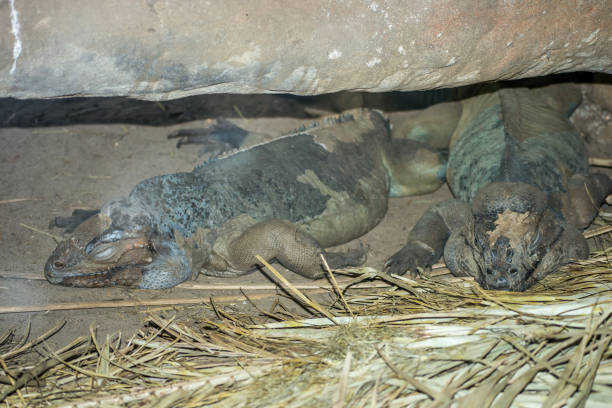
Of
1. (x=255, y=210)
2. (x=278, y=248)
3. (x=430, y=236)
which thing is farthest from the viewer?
(x=430, y=236)

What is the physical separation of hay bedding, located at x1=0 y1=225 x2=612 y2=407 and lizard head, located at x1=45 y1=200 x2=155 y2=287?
548mm

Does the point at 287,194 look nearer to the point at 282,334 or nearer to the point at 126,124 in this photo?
the point at 282,334

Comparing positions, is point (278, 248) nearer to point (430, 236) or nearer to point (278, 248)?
point (278, 248)

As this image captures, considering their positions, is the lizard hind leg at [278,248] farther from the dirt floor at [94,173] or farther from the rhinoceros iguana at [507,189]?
the rhinoceros iguana at [507,189]

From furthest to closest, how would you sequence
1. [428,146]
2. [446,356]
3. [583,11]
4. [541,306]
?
[428,146]
[583,11]
[541,306]
[446,356]

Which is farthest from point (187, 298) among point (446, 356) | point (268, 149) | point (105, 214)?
point (446, 356)

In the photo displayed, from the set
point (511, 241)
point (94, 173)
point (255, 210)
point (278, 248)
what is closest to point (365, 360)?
point (278, 248)

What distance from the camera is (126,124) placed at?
593 centimetres

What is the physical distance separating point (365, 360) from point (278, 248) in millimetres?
1501

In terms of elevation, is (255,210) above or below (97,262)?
above

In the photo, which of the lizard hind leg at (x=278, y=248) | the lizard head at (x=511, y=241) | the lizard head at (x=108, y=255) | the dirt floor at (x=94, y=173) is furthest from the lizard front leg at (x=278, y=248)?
the lizard head at (x=511, y=241)

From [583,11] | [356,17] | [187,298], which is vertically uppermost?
[583,11]

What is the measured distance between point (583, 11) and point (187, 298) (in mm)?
3572

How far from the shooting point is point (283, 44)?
321 cm
